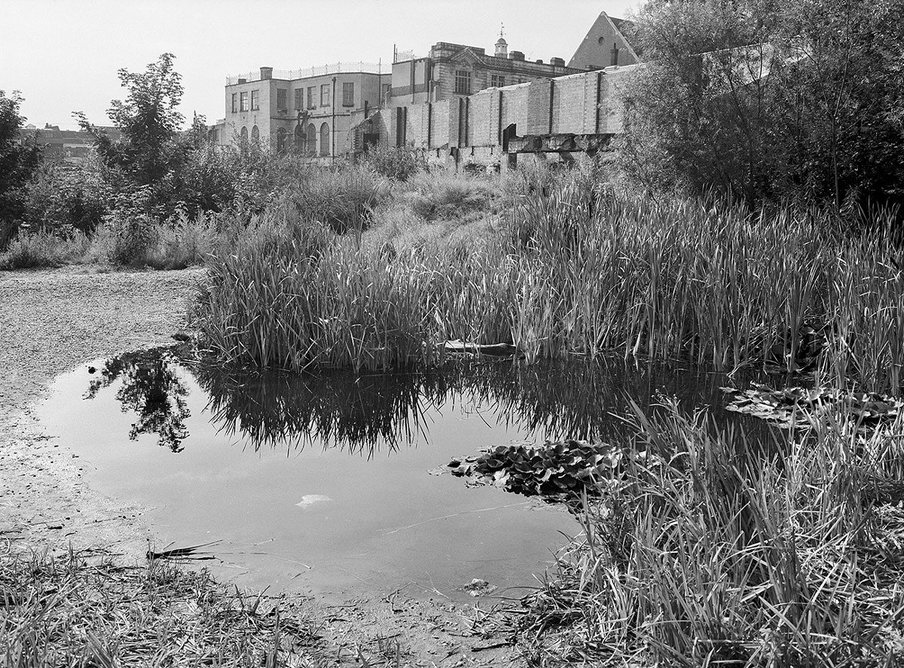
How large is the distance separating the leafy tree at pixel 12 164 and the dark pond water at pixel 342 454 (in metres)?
8.42

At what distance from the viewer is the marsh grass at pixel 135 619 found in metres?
2.15

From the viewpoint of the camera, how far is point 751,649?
2139 millimetres

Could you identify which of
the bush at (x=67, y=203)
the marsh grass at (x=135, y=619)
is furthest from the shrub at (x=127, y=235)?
the marsh grass at (x=135, y=619)

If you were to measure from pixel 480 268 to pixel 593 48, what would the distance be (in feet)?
116

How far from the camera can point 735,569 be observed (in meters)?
2.34

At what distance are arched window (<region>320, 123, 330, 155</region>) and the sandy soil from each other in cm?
4573

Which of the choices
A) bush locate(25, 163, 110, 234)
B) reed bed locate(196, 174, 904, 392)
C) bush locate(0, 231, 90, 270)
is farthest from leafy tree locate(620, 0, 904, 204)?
bush locate(25, 163, 110, 234)

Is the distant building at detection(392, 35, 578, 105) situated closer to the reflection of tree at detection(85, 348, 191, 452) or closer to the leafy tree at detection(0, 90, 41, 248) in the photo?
the leafy tree at detection(0, 90, 41, 248)

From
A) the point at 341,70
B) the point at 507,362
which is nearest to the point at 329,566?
the point at 507,362

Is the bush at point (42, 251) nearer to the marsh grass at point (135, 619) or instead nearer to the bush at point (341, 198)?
the bush at point (341, 198)

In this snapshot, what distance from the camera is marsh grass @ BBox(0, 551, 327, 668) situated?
7.07 feet

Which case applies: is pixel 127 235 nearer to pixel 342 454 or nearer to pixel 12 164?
pixel 12 164

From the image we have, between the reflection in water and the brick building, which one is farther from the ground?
the brick building

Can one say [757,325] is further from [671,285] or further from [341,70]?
[341,70]
